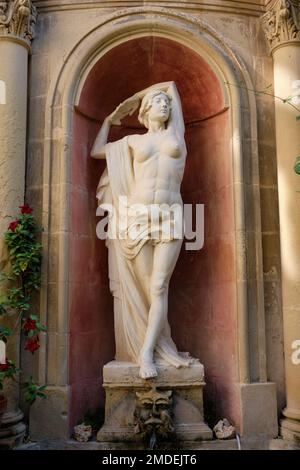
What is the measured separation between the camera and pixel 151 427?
4.02 metres

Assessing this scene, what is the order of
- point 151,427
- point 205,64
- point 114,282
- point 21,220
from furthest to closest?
1. point 205,64
2. point 114,282
3. point 21,220
4. point 151,427

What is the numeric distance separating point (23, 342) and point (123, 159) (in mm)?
1911

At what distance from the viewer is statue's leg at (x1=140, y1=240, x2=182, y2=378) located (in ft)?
14.0

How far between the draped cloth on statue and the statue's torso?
13 cm

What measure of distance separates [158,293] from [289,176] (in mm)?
1633

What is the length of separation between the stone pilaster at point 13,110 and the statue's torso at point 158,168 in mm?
1061

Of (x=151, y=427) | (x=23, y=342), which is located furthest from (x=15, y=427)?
(x=151, y=427)

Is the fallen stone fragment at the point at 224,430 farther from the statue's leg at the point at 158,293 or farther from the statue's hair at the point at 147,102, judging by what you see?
the statue's hair at the point at 147,102

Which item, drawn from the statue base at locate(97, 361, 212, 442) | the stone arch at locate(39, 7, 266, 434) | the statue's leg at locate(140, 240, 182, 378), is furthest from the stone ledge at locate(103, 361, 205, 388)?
the stone arch at locate(39, 7, 266, 434)

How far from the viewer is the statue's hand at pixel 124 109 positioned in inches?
193

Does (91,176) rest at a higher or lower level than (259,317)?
higher

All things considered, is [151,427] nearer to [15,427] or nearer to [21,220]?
[15,427]

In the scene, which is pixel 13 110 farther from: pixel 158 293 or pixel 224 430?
pixel 224 430

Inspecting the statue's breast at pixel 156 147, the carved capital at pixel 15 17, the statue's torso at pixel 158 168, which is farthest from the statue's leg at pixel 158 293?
the carved capital at pixel 15 17
